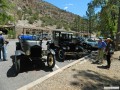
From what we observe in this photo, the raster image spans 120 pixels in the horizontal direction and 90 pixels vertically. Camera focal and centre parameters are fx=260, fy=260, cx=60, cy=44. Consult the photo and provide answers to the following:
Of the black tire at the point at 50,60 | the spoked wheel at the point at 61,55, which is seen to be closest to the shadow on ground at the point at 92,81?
the black tire at the point at 50,60

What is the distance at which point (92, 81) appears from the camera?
10625 mm

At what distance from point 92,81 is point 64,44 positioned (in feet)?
25.8

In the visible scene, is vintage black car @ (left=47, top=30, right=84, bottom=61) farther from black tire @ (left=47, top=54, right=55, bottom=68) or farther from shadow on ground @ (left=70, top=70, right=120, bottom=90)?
shadow on ground @ (left=70, top=70, right=120, bottom=90)

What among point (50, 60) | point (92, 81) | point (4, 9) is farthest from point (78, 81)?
point (4, 9)

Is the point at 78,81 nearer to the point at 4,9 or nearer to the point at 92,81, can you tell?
the point at 92,81

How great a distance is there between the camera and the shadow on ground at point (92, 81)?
31.9 ft

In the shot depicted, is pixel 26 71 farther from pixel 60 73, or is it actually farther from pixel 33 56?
pixel 60 73

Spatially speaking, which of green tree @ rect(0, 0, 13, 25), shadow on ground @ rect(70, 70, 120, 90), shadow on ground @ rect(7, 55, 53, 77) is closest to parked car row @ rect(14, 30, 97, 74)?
shadow on ground @ rect(7, 55, 53, 77)

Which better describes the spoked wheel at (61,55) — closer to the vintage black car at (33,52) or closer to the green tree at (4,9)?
the vintage black car at (33,52)

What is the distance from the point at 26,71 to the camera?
12.6 metres

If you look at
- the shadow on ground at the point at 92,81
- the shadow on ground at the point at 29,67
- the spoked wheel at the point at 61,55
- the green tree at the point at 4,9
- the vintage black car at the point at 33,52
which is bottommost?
the shadow on ground at the point at 92,81

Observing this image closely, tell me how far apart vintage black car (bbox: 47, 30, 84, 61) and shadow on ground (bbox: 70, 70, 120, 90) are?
581 centimetres

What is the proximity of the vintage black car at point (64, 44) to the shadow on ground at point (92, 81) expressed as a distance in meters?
5.81

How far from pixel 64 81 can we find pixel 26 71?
119 inches
